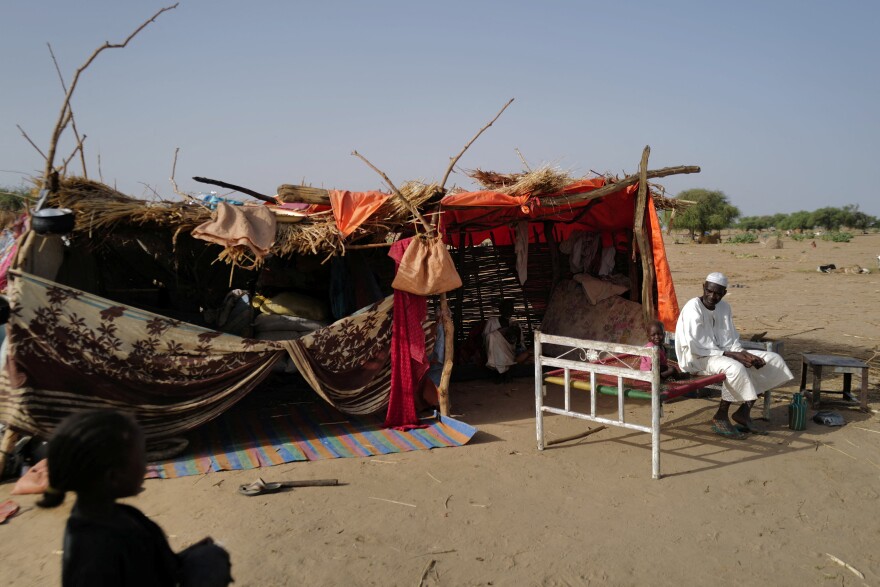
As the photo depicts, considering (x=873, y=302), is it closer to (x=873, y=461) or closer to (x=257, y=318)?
(x=873, y=461)

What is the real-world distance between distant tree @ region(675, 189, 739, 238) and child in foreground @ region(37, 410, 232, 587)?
136ft

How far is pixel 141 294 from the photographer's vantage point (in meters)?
7.52

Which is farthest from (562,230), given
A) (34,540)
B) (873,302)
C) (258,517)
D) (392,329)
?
(873,302)

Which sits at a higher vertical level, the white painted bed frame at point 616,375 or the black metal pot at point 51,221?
the black metal pot at point 51,221

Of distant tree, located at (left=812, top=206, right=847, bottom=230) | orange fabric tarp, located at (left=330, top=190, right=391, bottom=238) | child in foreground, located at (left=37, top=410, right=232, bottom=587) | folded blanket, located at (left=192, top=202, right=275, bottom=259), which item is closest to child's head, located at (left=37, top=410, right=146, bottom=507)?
child in foreground, located at (left=37, top=410, right=232, bottom=587)

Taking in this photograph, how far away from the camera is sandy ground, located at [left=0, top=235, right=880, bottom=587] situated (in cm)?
353

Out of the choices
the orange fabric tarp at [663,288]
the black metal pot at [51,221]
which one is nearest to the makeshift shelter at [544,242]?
the orange fabric tarp at [663,288]

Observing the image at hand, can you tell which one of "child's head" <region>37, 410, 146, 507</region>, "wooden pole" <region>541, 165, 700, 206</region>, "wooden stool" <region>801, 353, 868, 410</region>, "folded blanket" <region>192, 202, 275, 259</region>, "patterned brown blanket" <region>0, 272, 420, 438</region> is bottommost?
"wooden stool" <region>801, 353, 868, 410</region>

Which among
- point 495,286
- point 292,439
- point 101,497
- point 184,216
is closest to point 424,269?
point 292,439

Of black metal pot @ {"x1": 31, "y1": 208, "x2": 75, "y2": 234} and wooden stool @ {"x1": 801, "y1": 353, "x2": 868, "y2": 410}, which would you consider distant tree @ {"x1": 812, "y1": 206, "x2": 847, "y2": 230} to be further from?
black metal pot @ {"x1": 31, "y1": 208, "x2": 75, "y2": 234}

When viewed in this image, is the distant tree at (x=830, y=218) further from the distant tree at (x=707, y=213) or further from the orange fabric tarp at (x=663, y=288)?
the orange fabric tarp at (x=663, y=288)

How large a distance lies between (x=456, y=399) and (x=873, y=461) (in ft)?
13.1

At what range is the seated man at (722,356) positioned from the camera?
5.69 metres

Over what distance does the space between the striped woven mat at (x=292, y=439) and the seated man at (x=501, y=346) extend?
1857 millimetres
